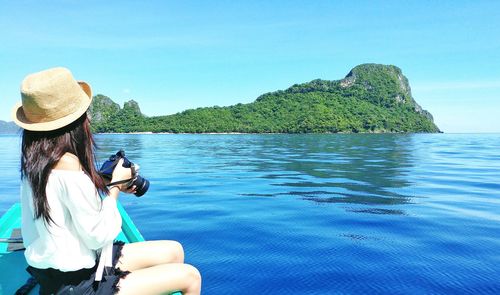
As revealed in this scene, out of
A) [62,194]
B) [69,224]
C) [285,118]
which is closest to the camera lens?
[62,194]

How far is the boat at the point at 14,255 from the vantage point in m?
3.17

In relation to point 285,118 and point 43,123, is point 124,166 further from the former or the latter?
point 285,118

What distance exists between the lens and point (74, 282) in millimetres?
2508

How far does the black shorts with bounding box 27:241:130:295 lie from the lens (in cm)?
248

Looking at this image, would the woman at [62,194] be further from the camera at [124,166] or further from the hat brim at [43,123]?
the camera at [124,166]

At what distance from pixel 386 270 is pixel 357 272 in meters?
0.39

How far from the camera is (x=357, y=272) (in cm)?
492

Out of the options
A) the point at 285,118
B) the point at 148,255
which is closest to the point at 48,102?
the point at 148,255

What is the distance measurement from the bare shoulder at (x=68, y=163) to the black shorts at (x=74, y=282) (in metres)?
0.66

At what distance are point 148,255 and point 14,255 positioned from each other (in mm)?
1391

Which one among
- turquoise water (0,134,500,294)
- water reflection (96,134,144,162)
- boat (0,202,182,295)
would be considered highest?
boat (0,202,182,295)

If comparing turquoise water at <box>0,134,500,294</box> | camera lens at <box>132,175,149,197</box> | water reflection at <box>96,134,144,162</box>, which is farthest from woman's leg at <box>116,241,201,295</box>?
turquoise water at <box>0,134,500,294</box>

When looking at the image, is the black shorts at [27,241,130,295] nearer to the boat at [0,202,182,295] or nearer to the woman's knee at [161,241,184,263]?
the boat at [0,202,182,295]

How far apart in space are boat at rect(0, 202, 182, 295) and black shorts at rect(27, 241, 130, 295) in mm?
505
